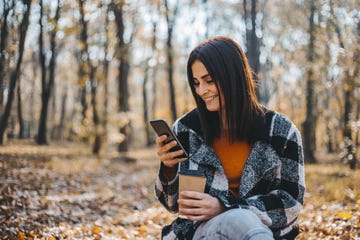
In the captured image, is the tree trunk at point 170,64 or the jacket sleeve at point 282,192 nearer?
the jacket sleeve at point 282,192

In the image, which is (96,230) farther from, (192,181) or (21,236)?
(192,181)

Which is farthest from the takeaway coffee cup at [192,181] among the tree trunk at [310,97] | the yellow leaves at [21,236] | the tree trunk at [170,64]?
the tree trunk at [170,64]

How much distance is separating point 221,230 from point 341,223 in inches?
127

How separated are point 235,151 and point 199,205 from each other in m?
0.57

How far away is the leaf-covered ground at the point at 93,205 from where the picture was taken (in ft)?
14.8

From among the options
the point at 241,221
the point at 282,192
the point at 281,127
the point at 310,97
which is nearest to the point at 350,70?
the point at 310,97

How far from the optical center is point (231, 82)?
2.40 meters

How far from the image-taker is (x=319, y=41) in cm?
1451

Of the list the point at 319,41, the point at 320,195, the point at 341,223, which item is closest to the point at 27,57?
the point at 319,41

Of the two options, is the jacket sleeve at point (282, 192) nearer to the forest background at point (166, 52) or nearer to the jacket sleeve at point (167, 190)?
the jacket sleeve at point (167, 190)

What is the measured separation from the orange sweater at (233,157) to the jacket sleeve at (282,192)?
0.45 feet

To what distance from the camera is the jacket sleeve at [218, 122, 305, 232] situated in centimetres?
225

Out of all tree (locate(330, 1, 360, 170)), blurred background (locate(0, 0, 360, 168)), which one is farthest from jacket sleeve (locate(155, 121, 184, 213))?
tree (locate(330, 1, 360, 170))

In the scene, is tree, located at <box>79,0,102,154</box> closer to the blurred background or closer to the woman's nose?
the blurred background
